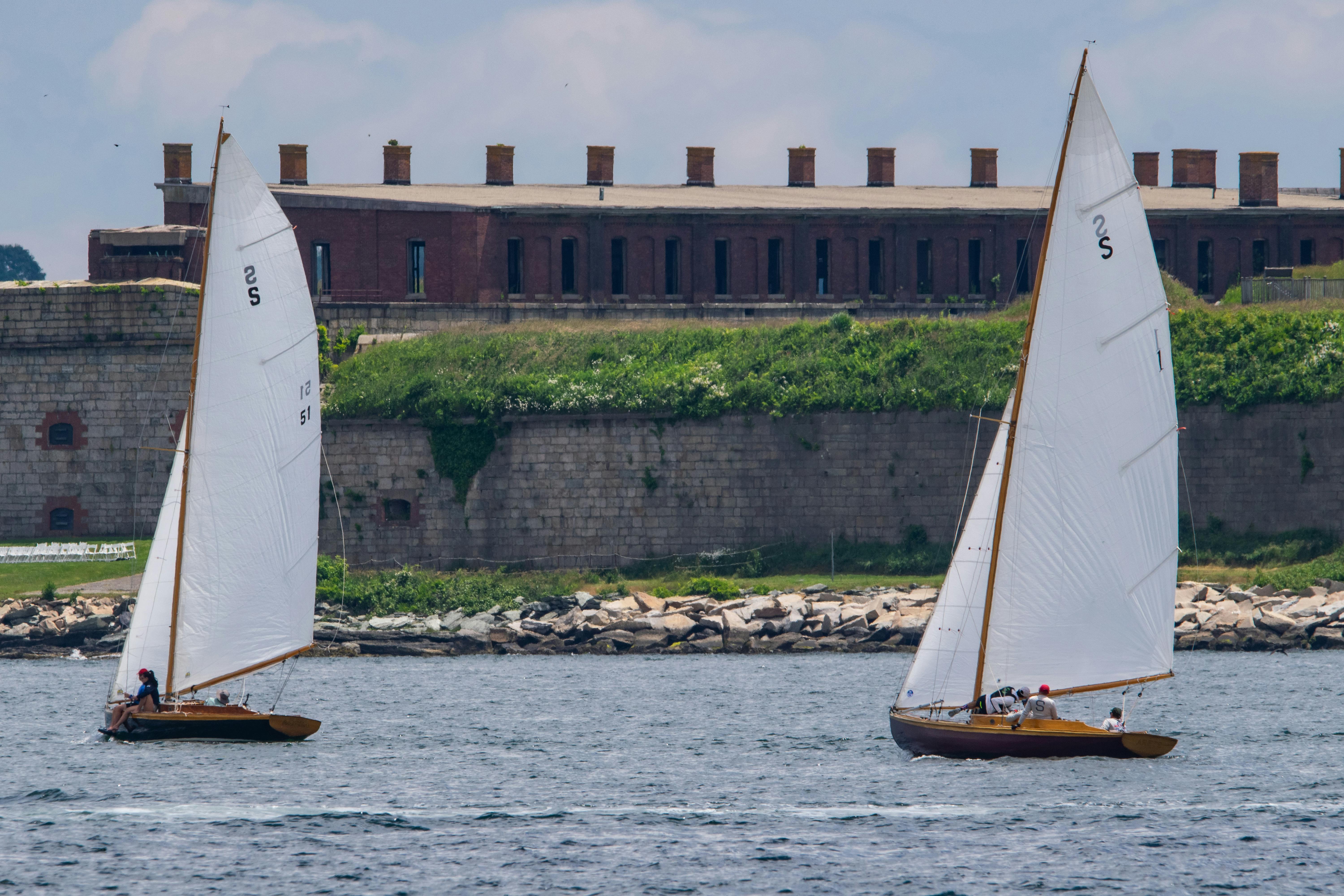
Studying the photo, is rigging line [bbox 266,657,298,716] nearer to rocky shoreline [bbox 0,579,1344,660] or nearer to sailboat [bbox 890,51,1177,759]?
rocky shoreline [bbox 0,579,1344,660]

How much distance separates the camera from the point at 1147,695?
43.2 m

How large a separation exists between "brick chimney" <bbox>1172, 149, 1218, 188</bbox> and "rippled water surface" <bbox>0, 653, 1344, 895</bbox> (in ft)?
145

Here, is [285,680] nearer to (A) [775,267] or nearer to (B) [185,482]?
(B) [185,482]

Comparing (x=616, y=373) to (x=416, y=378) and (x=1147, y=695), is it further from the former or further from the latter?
(x=1147, y=695)

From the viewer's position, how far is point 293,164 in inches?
2916

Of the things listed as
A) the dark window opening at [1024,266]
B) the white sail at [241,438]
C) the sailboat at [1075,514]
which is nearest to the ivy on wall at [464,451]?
the dark window opening at [1024,266]

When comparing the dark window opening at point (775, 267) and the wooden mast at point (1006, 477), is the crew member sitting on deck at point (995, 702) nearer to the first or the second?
the wooden mast at point (1006, 477)

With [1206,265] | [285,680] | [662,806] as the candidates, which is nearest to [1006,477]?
[662,806]

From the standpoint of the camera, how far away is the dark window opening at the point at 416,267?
67.6 meters

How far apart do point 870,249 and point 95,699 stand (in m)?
36.0

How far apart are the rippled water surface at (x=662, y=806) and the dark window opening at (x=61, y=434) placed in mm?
19593

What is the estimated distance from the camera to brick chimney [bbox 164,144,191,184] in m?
70.8

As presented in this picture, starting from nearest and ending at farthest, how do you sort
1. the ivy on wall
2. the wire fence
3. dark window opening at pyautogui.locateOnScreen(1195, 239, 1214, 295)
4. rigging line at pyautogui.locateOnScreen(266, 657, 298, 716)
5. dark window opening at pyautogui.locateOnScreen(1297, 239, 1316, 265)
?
rigging line at pyautogui.locateOnScreen(266, 657, 298, 716)
the ivy on wall
the wire fence
dark window opening at pyautogui.locateOnScreen(1195, 239, 1214, 295)
dark window opening at pyautogui.locateOnScreen(1297, 239, 1316, 265)

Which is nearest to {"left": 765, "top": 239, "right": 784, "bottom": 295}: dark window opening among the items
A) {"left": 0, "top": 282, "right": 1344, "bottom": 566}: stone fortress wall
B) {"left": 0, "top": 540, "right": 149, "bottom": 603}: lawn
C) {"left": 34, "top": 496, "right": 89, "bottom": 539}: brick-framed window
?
{"left": 0, "top": 282, "right": 1344, "bottom": 566}: stone fortress wall
